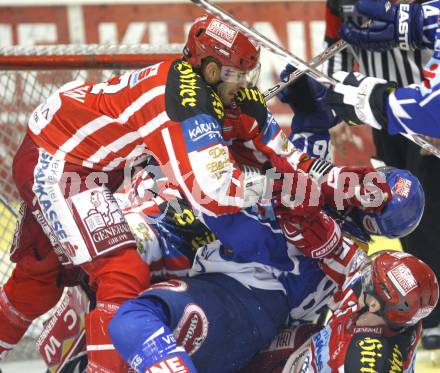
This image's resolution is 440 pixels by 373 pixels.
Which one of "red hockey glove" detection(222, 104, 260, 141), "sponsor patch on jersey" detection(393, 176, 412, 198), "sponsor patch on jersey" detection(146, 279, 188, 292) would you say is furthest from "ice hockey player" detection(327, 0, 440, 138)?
"sponsor patch on jersey" detection(146, 279, 188, 292)

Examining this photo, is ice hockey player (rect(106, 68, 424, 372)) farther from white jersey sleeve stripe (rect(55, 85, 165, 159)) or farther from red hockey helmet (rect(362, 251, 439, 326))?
white jersey sleeve stripe (rect(55, 85, 165, 159))

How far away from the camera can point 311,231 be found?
135 inches

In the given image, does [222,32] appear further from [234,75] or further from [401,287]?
[401,287]

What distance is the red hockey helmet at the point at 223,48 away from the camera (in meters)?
3.45

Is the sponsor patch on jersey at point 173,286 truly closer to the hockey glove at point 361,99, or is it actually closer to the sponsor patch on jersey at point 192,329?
the sponsor patch on jersey at point 192,329

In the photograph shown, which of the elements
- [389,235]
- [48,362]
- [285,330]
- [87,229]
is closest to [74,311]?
[48,362]

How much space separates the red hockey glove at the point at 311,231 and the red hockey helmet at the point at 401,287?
0.24 metres

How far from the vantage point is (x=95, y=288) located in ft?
11.9

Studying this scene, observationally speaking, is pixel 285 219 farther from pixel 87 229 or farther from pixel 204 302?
pixel 87 229

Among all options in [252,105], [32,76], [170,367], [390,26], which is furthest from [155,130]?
[32,76]

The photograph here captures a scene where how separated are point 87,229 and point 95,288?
27cm

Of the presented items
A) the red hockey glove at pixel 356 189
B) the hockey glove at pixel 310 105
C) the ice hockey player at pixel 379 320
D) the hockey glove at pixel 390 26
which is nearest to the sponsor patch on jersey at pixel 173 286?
the ice hockey player at pixel 379 320

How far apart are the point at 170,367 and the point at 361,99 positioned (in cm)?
97

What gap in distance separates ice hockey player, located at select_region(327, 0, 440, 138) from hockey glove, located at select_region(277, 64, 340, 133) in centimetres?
26
